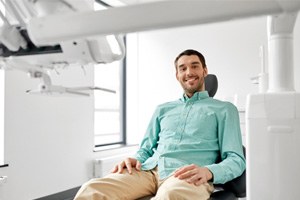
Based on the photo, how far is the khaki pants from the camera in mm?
1290

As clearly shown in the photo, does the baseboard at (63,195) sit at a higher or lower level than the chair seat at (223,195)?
lower

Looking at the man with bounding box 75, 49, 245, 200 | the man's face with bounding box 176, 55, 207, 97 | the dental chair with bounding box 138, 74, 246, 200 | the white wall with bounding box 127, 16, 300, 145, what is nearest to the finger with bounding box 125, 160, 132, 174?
the man with bounding box 75, 49, 245, 200

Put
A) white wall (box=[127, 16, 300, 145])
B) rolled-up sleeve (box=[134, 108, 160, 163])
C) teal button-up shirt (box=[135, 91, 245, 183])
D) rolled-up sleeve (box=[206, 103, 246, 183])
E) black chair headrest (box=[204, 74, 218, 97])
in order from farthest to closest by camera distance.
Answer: white wall (box=[127, 16, 300, 145]), black chair headrest (box=[204, 74, 218, 97]), rolled-up sleeve (box=[134, 108, 160, 163]), teal button-up shirt (box=[135, 91, 245, 183]), rolled-up sleeve (box=[206, 103, 246, 183])

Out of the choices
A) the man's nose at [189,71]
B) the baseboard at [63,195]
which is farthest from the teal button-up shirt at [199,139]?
the baseboard at [63,195]

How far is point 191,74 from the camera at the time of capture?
1836mm

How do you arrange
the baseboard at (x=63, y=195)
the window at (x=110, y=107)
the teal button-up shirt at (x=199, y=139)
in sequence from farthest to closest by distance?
the window at (x=110, y=107), the baseboard at (x=63, y=195), the teal button-up shirt at (x=199, y=139)

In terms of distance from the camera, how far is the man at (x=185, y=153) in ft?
4.51

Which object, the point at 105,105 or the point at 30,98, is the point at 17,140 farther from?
the point at 105,105

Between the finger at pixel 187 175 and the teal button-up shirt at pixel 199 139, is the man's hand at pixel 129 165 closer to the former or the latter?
the teal button-up shirt at pixel 199 139

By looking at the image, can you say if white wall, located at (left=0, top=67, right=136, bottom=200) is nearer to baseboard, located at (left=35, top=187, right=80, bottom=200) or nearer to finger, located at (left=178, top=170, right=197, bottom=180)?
baseboard, located at (left=35, top=187, right=80, bottom=200)

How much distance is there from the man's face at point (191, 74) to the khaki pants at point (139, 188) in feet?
1.67

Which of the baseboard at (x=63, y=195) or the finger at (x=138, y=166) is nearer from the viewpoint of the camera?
the finger at (x=138, y=166)

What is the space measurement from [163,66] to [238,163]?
235cm

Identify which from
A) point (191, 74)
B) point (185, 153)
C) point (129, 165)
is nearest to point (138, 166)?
point (129, 165)
